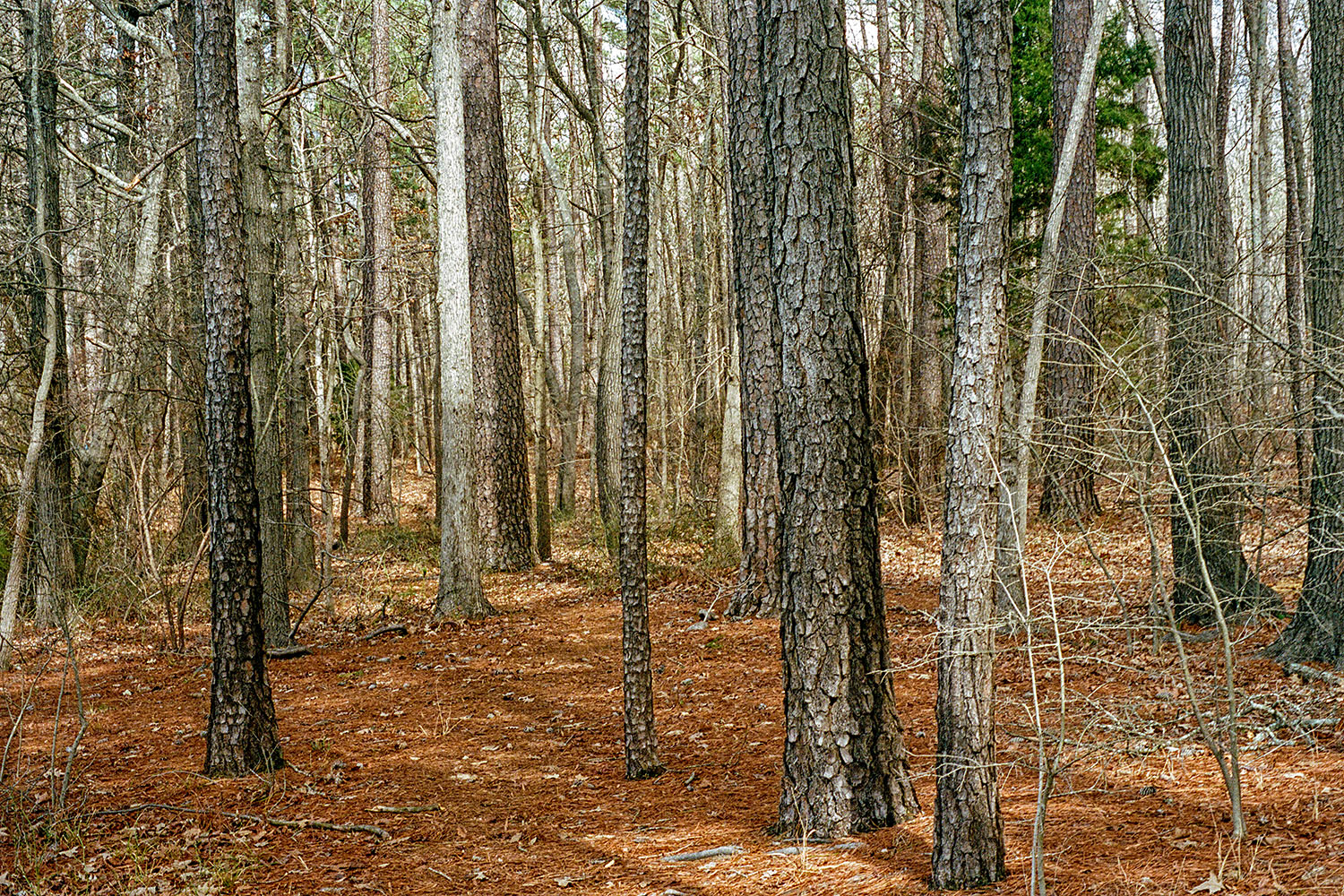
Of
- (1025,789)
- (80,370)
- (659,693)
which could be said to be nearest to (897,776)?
(1025,789)

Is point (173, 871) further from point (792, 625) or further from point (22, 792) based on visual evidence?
point (792, 625)

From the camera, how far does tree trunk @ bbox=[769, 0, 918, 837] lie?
448 centimetres

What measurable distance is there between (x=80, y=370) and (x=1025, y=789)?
43.3 feet

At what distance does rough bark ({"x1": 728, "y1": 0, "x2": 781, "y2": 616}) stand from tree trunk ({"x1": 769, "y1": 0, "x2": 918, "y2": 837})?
15 cm

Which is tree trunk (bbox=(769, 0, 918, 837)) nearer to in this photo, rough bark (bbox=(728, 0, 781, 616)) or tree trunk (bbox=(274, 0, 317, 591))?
rough bark (bbox=(728, 0, 781, 616))

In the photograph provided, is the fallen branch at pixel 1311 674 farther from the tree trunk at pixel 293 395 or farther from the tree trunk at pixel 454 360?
the tree trunk at pixel 293 395

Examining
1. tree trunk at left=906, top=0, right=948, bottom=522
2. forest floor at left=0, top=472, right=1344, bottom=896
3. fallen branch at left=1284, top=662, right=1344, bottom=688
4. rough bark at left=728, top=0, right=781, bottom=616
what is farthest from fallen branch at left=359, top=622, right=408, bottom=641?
tree trunk at left=906, top=0, right=948, bottom=522

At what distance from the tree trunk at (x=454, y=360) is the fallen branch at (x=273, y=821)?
184 inches

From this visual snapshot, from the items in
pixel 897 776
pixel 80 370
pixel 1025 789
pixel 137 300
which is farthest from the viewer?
pixel 80 370

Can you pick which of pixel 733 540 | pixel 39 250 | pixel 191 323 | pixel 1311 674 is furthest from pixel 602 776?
pixel 191 323

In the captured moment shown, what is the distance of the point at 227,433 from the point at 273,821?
7.29 ft

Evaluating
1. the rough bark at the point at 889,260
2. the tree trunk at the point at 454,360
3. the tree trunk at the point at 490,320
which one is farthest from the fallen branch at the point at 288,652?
the rough bark at the point at 889,260

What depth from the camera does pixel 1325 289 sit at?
639cm

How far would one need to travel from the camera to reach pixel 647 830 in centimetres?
498
